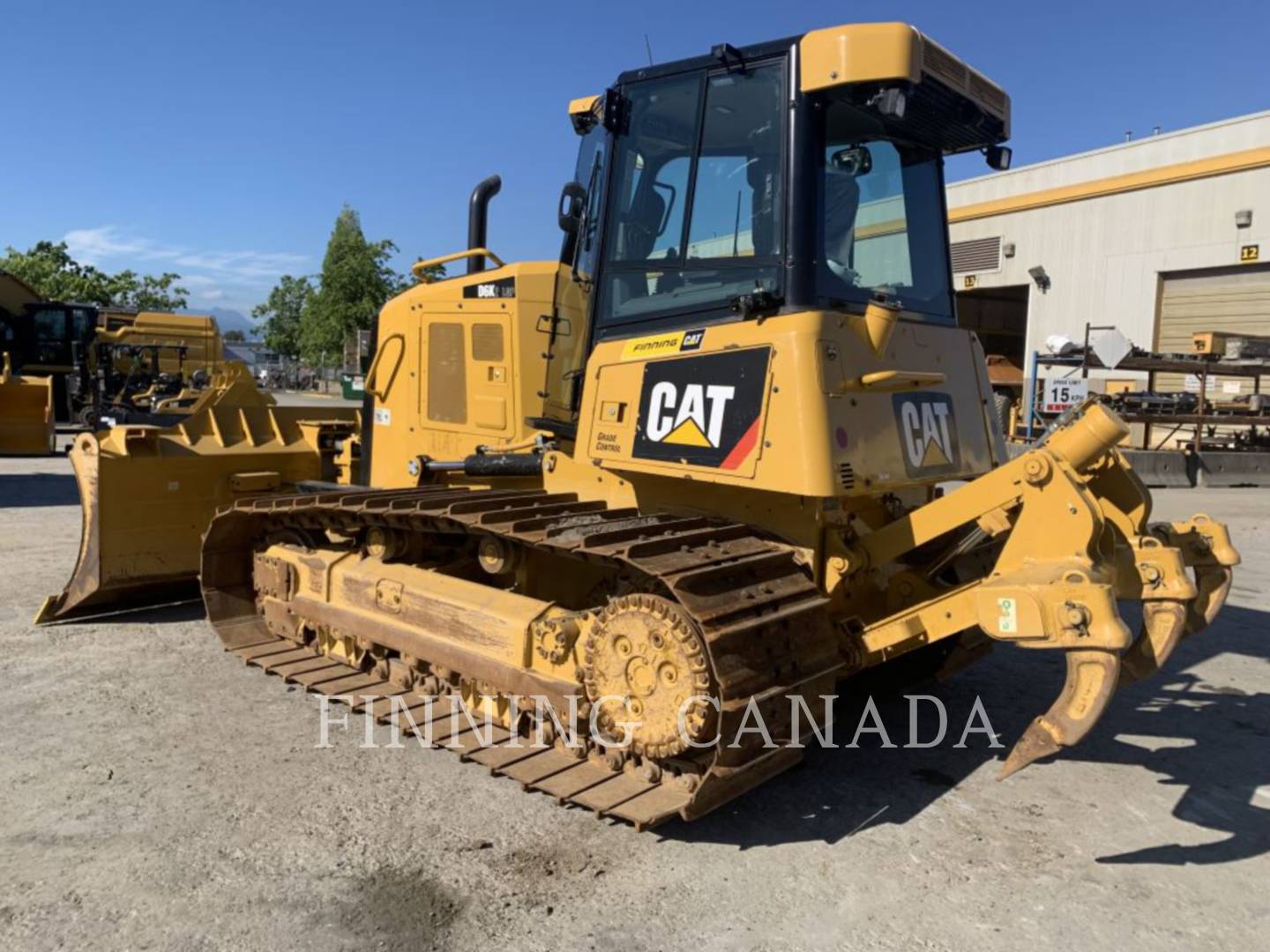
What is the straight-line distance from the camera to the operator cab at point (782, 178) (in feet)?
12.4

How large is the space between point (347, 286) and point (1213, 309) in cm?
4040

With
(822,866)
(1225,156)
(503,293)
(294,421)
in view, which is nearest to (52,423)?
(294,421)

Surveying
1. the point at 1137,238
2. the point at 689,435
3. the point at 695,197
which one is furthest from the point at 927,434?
the point at 1137,238

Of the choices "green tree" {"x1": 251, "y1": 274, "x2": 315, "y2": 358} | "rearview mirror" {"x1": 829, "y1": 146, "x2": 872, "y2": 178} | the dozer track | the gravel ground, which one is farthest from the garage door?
"green tree" {"x1": 251, "y1": 274, "x2": 315, "y2": 358}

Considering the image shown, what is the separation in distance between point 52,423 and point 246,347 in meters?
85.8

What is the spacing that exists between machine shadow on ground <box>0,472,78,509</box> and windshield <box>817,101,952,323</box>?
34.3 feet

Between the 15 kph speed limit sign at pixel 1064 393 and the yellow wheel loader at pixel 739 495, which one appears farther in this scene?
the 15 kph speed limit sign at pixel 1064 393

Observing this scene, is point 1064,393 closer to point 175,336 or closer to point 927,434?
point 927,434

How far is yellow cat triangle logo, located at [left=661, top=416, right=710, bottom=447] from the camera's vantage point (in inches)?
153

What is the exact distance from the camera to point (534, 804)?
391 centimetres

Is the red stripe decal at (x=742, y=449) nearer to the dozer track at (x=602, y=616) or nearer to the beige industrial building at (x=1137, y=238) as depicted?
the dozer track at (x=602, y=616)

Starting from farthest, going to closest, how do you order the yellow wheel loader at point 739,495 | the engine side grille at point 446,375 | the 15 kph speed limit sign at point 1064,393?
the 15 kph speed limit sign at point 1064,393 < the engine side grille at point 446,375 < the yellow wheel loader at point 739,495

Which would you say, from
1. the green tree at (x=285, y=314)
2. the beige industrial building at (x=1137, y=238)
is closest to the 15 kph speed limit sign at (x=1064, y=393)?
the beige industrial building at (x=1137, y=238)

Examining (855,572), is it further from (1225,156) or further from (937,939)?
(1225,156)
